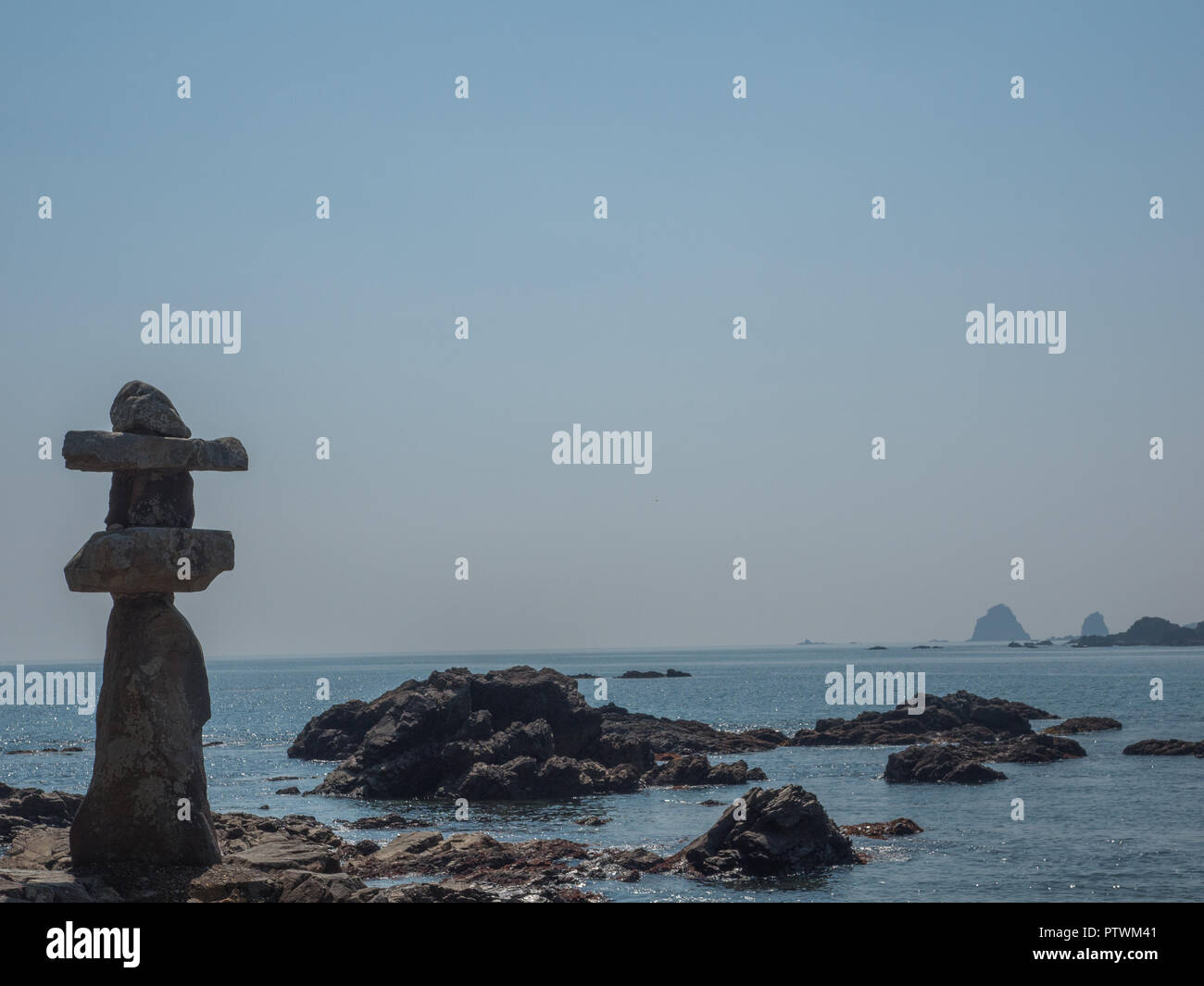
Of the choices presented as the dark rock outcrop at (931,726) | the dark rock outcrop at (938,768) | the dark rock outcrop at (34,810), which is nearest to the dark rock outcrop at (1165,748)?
the dark rock outcrop at (931,726)

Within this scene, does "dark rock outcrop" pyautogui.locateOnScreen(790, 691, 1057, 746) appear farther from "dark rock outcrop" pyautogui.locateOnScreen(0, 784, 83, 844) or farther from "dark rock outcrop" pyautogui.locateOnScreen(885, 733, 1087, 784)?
"dark rock outcrop" pyautogui.locateOnScreen(0, 784, 83, 844)

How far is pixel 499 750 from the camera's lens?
5803 centimetres

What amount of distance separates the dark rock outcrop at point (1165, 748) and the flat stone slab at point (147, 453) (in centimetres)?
5829

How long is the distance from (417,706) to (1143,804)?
32.1 meters

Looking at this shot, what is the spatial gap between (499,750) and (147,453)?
3719 cm

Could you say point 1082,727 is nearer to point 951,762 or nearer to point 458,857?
point 951,762

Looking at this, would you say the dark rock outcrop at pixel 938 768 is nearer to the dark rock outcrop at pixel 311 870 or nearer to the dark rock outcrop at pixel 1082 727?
the dark rock outcrop at pixel 311 870

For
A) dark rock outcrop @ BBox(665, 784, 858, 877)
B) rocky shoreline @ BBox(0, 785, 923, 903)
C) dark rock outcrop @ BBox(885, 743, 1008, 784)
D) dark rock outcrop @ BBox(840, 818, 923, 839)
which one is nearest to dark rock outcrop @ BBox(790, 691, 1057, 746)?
dark rock outcrop @ BBox(885, 743, 1008, 784)

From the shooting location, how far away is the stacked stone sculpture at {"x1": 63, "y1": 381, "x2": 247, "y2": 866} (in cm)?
2328
